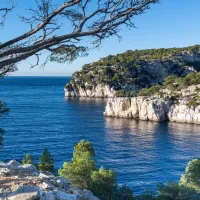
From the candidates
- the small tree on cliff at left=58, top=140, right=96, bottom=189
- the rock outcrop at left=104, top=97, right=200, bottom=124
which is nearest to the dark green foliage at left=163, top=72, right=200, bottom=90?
the rock outcrop at left=104, top=97, right=200, bottom=124

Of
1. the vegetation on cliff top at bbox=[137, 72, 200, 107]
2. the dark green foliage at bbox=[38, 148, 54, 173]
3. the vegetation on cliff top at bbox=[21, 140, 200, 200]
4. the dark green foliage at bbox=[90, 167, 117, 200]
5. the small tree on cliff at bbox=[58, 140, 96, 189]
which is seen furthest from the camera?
the vegetation on cliff top at bbox=[137, 72, 200, 107]

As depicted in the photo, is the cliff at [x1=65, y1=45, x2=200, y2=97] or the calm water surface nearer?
the calm water surface

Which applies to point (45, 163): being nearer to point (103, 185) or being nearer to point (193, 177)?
point (103, 185)

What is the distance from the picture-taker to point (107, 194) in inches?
886

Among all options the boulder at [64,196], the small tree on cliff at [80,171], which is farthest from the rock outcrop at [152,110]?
the boulder at [64,196]

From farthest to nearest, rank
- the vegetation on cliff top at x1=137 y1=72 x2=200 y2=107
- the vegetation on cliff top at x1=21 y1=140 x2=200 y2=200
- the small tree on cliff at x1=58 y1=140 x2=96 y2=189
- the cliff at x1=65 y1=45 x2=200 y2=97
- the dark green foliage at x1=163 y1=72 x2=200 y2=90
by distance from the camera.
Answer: the cliff at x1=65 y1=45 x2=200 y2=97 → the dark green foliage at x1=163 y1=72 x2=200 y2=90 → the vegetation on cliff top at x1=137 y1=72 x2=200 y2=107 → the small tree on cliff at x1=58 y1=140 x2=96 y2=189 → the vegetation on cliff top at x1=21 y1=140 x2=200 y2=200

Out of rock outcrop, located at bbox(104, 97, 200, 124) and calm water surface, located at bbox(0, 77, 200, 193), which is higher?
rock outcrop, located at bbox(104, 97, 200, 124)

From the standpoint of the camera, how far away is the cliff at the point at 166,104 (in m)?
75.5

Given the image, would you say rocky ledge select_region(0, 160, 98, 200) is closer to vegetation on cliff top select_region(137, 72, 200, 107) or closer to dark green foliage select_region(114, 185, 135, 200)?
dark green foliage select_region(114, 185, 135, 200)

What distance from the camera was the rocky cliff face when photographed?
75.1 metres

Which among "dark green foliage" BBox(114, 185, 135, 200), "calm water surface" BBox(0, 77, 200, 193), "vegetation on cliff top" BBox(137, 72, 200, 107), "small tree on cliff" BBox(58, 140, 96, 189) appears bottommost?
"calm water surface" BBox(0, 77, 200, 193)

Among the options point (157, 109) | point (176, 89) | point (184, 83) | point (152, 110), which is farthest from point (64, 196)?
point (184, 83)

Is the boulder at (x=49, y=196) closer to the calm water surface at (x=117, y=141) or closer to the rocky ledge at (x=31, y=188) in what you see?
the rocky ledge at (x=31, y=188)

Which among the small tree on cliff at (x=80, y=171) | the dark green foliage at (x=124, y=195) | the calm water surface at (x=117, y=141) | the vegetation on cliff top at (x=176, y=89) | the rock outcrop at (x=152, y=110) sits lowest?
the calm water surface at (x=117, y=141)
